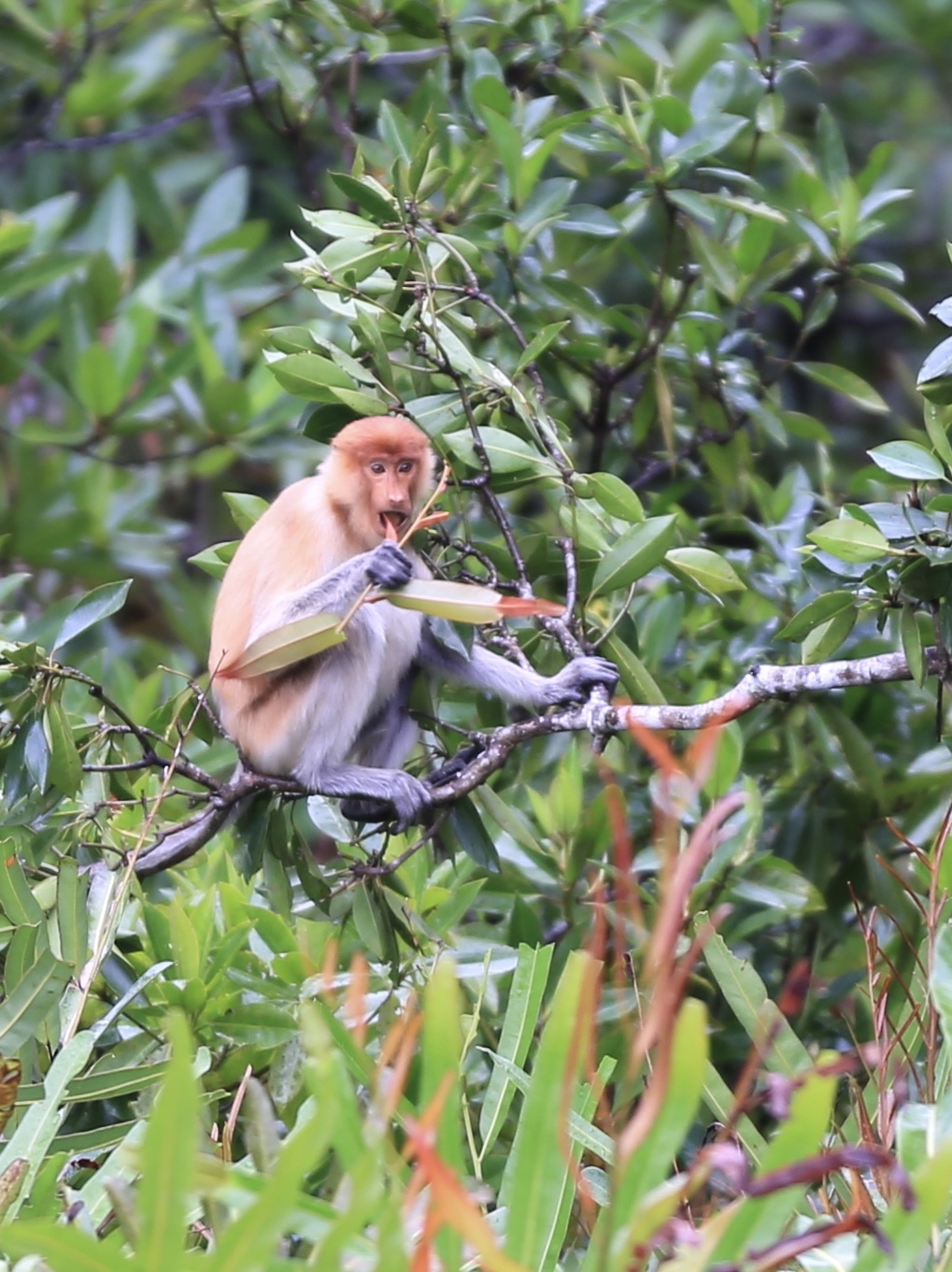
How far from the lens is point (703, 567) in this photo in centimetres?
319

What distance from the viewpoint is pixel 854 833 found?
13.0 ft

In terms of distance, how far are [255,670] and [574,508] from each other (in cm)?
74

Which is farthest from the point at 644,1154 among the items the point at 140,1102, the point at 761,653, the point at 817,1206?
the point at 761,653

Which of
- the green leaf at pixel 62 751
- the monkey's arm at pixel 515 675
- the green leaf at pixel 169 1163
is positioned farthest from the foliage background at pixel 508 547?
the green leaf at pixel 169 1163

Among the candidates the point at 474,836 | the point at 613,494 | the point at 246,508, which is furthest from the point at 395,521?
the point at 474,836

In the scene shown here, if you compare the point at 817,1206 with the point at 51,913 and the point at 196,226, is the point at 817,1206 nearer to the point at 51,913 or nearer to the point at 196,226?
the point at 51,913

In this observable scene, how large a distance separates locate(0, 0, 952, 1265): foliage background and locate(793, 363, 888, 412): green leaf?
0.01 metres

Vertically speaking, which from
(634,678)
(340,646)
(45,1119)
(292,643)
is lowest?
(340,646)

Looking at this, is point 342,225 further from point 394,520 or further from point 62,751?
point 62,751

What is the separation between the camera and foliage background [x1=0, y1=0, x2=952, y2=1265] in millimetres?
2789

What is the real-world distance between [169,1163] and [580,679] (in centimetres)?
212

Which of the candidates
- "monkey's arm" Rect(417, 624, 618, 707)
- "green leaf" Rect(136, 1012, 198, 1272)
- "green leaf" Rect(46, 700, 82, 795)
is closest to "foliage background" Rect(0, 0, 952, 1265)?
"green leaf" Rect(46, 700, 82, 795)

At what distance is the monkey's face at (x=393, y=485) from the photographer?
11.8ft

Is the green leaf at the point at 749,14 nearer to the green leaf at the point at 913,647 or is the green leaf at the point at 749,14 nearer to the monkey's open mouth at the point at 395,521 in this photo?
the monkey's open mouth at the point at 395,521
